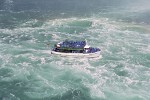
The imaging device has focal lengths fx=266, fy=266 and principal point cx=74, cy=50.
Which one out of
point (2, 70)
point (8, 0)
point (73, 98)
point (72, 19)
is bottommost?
point (73, 98)

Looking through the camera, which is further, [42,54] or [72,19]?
[72,19]

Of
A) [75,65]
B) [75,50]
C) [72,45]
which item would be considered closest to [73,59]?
[75,50]

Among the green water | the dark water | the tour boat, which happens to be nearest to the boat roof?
the tour boat

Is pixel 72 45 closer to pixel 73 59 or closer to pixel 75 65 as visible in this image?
pixel 73 59

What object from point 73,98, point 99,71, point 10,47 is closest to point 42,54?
point 10,47

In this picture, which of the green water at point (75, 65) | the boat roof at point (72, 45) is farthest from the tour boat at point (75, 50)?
the green water at point (75, 65)

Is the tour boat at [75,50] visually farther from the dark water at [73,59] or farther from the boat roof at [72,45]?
the dark water at [73,59]

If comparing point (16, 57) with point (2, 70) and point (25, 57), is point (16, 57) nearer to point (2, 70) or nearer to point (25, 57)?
point (25, 57)

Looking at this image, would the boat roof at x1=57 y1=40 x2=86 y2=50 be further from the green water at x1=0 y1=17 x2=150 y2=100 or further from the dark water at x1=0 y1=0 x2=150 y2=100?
the dark water at x1=0 y1=0 x2=150 y2=100
